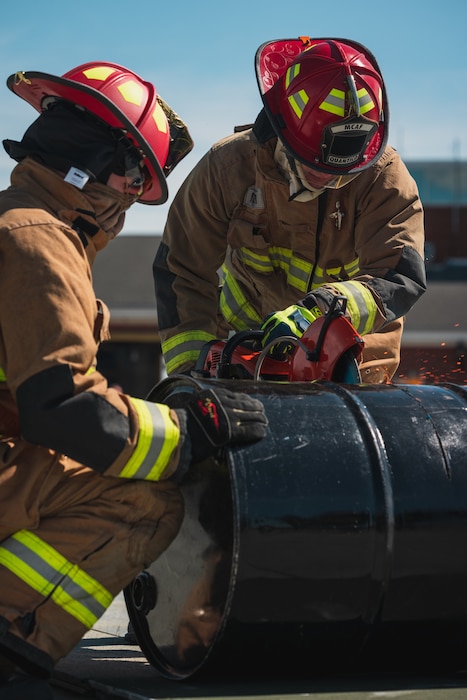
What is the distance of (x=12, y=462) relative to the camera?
2959mm

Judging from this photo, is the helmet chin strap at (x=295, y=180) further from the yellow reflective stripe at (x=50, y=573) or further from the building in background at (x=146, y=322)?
the building in background at (x=146, y=322)

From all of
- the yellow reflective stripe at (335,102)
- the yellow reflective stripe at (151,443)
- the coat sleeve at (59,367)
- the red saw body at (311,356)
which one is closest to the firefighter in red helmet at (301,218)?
the yellow reflective stripe at (335,102)

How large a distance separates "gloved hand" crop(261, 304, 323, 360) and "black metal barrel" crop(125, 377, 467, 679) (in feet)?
2.76

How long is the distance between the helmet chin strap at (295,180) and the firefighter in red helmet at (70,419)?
1.53 meters

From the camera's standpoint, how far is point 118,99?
3422mm

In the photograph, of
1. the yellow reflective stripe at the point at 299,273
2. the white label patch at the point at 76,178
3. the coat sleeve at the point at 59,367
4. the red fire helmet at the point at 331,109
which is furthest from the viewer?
the yellow reflective stripe at the point at 299,273

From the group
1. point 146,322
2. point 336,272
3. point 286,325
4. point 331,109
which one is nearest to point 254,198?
point 336,272

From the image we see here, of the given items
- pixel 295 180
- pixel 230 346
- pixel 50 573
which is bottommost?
pixel 50 573

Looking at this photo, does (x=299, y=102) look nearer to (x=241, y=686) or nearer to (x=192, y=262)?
(x=192, y=262)

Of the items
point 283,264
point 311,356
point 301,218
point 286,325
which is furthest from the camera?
point 283,264

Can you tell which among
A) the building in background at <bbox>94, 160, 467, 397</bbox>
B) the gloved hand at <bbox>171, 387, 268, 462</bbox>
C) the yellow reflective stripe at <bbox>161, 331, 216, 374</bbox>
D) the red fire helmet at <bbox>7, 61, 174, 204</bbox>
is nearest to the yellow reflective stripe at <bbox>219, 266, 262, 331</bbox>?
the yellow reflective stripe at <bbox>161, 331, 216, 374</bbox>

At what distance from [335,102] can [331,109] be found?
35 mm

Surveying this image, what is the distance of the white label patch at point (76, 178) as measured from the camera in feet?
10.3

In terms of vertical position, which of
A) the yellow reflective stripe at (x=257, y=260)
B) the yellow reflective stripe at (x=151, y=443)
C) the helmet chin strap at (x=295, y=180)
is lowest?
the yellow reflective stripe at (x=257, y=260)
